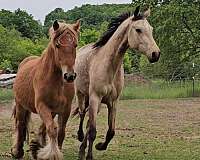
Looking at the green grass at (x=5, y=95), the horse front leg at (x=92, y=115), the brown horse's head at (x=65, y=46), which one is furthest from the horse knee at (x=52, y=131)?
the green grass at (x=5, y=95)

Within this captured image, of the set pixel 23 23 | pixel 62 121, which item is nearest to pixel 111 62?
pixel 62 121

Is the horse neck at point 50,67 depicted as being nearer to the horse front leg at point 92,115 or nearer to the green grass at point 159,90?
the horse front leg at point 92,115

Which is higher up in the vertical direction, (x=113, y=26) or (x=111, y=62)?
(x=113, y=26)

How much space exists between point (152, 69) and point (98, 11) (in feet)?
182

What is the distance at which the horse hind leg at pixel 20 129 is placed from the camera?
7070 millimetres

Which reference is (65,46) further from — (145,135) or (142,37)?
(145,135)

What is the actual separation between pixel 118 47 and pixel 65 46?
2.15 meters

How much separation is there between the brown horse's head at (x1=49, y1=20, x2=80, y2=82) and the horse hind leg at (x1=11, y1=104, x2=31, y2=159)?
195 centimetres

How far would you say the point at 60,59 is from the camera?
5.34 m

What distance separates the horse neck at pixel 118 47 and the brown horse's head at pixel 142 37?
21cm

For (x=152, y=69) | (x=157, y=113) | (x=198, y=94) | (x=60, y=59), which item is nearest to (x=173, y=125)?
(x=157, y=113)

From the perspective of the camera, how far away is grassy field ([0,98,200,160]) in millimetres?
8094

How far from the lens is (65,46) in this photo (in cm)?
524

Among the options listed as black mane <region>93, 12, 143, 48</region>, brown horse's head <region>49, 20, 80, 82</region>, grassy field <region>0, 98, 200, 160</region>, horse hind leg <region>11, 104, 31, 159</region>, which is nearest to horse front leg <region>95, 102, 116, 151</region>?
grassy field <region>0, 98, 200, 160</region>
